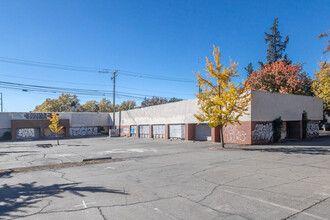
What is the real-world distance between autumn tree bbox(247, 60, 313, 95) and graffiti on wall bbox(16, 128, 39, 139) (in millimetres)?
38978

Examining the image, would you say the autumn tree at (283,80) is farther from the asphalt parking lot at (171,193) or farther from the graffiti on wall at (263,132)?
the asphalt parking lot at (171,193)

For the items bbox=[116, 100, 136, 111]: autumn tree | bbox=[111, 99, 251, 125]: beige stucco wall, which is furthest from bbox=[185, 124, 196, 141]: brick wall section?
bbox=[116, 100, 136, 111]: autumn tree

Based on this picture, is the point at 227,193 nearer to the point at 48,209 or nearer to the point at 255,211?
the point at 255,211

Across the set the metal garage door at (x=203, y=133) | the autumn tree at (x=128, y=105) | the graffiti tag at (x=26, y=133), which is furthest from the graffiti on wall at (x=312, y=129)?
the autumn tree at (x=128, y=105)

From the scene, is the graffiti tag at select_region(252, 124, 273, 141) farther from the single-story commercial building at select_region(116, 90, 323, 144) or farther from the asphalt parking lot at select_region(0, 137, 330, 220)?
the asphalt parking lot at select_region(0, 137, 330, 220)

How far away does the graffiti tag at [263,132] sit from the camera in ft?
68.7

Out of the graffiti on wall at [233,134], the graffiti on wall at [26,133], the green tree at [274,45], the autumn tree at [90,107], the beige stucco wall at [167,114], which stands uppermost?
the green tree at [274,45]

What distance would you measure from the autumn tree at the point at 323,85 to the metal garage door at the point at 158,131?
69.2 ft

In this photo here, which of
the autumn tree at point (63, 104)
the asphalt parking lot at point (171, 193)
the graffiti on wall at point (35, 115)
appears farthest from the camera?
the autumn tree at point (63, 104)

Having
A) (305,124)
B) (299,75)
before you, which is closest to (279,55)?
(299,75)

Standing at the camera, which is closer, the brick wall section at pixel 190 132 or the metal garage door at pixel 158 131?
the brick wall section at pixel 190 132

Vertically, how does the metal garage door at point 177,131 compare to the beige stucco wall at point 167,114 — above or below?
below

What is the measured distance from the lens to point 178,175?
29.1 ft

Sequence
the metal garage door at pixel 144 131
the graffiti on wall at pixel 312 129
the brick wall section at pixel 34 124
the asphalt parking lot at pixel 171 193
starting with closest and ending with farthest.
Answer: the asphalt parking lot at pixel 171 193, the graffiti on wall at pixel 312 129, the metal garage door at pixel 144 131, the brick wall section at pixel 34 124
